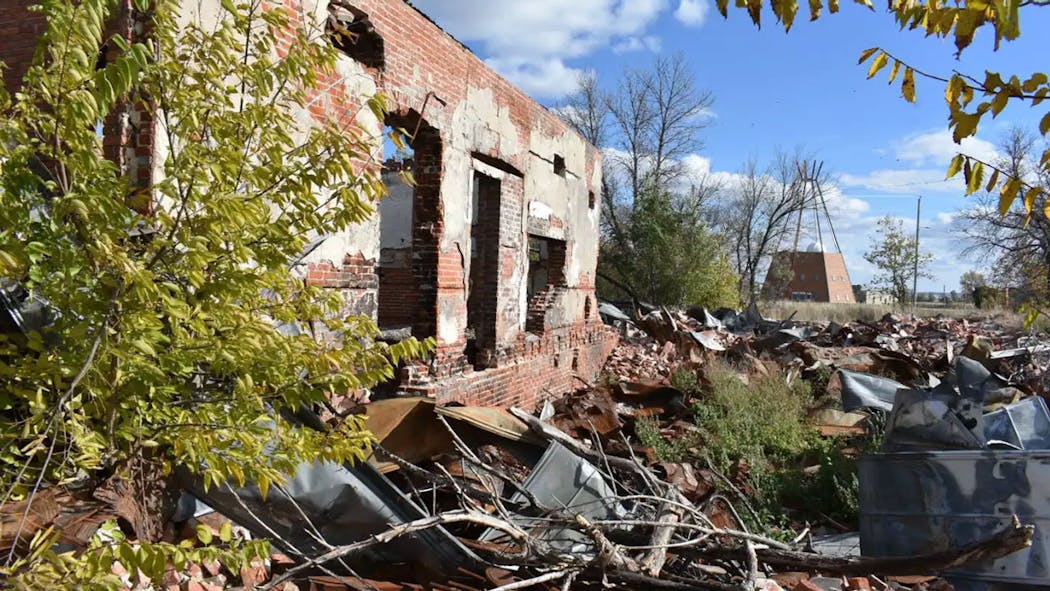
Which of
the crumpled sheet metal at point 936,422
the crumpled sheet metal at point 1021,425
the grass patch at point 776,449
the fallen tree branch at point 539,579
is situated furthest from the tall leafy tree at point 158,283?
the crumpled sheet metal at point 1021,425

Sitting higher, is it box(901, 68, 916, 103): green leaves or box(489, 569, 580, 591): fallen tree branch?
box(901, 68, 916, 103): green leaves

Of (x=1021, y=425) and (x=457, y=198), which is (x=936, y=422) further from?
(x=457, y=198)

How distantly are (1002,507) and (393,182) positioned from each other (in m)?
12.6

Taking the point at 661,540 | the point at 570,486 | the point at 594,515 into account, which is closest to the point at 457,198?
the point at 570,486

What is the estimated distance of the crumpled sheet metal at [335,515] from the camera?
3.84 m

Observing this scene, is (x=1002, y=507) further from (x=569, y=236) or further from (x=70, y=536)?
(x=569, y=236)

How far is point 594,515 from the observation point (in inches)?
197

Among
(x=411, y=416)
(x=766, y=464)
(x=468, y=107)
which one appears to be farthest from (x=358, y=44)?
(x=766, y=464)

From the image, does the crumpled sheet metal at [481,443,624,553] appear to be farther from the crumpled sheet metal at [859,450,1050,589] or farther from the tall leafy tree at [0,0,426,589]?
the tall leafy tree at [0,0,426,589]

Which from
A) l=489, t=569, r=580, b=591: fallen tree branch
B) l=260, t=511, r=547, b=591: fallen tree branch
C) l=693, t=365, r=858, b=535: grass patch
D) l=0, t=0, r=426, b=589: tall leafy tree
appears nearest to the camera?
l=0, t=0, r=426, b=589: tall leafy tree

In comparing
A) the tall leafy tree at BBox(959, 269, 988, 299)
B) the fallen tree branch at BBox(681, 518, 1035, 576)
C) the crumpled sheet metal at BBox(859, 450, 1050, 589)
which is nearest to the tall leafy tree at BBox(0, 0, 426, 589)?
the fallen tree branch at BBox(681, 518, 1035, 576)

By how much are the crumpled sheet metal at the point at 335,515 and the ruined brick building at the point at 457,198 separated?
1.78 metres

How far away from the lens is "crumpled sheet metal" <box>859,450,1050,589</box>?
13.5 feet

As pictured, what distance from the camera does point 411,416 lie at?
5.53 metres
